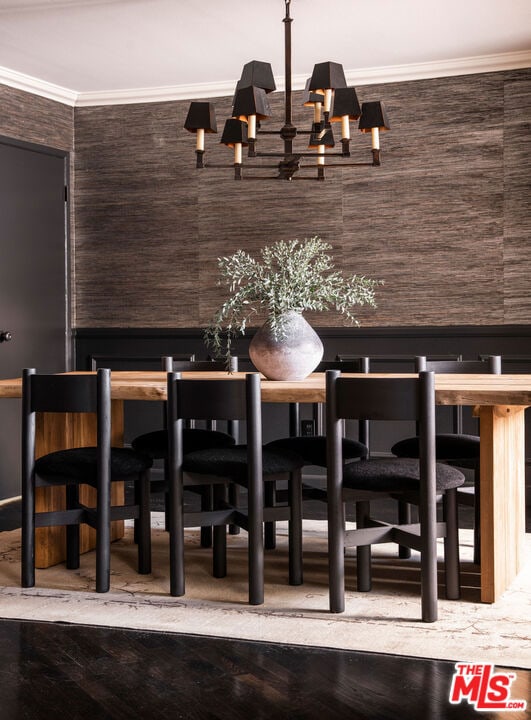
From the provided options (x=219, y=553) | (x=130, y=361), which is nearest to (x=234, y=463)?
(x=219, y=553)

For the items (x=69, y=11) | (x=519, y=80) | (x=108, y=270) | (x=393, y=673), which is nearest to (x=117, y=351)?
(x=108, y=270)

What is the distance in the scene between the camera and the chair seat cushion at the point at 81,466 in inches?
142

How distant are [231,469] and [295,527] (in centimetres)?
36

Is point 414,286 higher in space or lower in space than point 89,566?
higher

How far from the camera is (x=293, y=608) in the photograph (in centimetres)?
329

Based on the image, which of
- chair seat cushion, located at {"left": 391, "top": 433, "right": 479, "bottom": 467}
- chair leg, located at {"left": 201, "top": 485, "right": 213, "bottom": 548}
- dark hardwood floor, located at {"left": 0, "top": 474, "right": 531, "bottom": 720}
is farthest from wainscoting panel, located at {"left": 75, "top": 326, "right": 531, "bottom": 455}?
dark hardwood floor, located at {"left": 0, "top": 474, "right": 531, "bottom": 720}

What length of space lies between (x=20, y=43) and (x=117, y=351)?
224 cm

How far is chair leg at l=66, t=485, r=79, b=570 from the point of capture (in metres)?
3.90

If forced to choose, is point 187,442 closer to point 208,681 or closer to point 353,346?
point 208,681

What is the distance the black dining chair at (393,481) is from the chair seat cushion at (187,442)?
1.01 meters

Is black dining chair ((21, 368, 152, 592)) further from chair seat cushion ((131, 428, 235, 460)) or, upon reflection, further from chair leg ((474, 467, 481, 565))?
chair leg ((474, 467, 481, 565))

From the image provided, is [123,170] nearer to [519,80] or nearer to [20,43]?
[20,43]

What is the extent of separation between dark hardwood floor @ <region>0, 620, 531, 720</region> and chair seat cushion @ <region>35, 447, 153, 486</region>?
0.75 metres

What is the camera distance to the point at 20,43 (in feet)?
17.0
